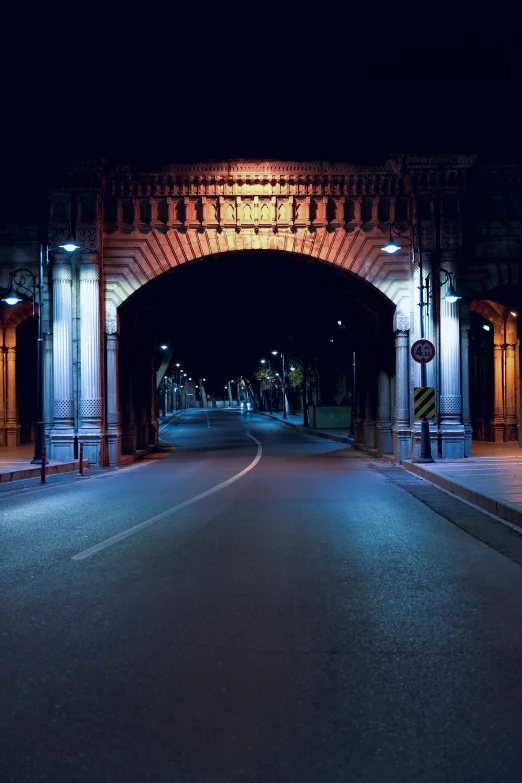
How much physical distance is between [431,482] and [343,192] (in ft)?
36.6

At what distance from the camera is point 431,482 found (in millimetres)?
19641

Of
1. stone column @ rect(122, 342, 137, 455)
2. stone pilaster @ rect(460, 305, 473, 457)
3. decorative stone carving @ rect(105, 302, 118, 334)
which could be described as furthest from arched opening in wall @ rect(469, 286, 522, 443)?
decorative stone carving @ rect(105, 302, 118, 334)

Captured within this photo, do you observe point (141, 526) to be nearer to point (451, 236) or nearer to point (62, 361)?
point (62, 361)

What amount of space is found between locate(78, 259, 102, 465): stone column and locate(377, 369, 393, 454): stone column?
9.77 m

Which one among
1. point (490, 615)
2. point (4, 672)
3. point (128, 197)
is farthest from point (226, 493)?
point (128, 197)

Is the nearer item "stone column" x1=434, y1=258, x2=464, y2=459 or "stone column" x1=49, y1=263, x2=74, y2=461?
"stone column" x1=49, y1=263, x2=74, y2=461

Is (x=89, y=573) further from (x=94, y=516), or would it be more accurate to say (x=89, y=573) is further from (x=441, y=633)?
(x=94, y=516)

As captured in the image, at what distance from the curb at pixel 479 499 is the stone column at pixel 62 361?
34.7 ft

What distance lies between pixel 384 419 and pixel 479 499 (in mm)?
15635

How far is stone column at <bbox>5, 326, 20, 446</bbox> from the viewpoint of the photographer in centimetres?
3619

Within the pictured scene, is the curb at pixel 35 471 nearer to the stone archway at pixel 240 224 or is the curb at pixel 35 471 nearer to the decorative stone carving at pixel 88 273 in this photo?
the stone archway at pixel 240 224

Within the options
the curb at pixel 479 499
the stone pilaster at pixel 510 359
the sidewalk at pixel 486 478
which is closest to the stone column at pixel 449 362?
the sidewalk at pixel 486 478

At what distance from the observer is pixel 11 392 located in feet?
119

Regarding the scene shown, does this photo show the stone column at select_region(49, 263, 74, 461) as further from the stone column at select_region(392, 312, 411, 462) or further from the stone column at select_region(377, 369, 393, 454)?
the stone column at select_region(377, 369, 393, 454)
